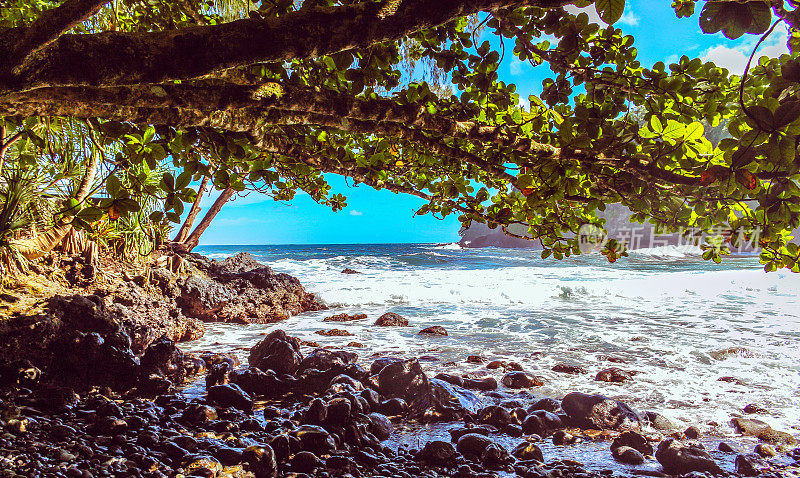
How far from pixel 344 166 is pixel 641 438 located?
3.68 meters

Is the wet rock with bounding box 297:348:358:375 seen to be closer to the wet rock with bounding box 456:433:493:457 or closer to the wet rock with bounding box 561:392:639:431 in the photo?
the wet rock with bounding box 456:433:493:457

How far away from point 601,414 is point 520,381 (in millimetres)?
1251

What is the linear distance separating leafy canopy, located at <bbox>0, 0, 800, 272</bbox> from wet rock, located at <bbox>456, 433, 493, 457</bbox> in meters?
1.86

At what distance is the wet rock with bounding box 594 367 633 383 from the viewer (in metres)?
5.33

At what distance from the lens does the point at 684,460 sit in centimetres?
300

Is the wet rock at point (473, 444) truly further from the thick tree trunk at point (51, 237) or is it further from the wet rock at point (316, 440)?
the thick tree trunk at point (51, 237)

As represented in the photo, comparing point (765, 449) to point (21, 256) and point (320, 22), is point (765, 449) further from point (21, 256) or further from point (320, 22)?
point (21, 256)

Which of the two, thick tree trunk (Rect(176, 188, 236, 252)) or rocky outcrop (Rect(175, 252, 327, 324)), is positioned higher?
thick tree trunk (Rect(176, 188, 236, 252))

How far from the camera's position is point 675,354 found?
6742 mm

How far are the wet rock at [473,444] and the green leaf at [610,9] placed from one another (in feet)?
10.2

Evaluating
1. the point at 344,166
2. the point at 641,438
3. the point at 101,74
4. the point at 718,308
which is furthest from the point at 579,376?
the point at 718,308

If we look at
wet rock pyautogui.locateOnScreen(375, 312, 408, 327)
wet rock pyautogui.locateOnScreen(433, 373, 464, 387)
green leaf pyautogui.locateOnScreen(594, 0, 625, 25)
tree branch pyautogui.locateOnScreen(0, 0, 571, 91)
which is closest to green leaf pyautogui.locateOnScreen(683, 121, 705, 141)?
green leaf pyautogui.locateOnScreen(594, 0, 625, 25)

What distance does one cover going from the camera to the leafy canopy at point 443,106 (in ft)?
3.70

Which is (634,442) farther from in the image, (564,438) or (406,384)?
(406,384)
